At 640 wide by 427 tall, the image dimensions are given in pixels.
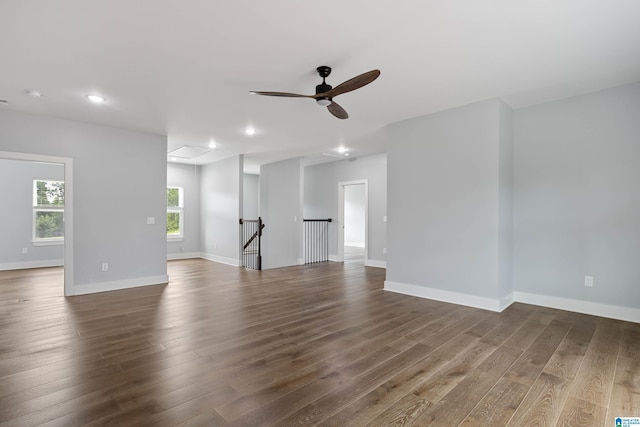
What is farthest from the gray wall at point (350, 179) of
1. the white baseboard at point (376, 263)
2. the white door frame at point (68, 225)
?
the white door frame at point (68, 225)

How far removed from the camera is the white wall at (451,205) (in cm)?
398

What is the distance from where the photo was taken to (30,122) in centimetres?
452

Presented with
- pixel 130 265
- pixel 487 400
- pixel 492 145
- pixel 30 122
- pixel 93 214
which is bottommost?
pixel 487 400

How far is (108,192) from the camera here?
17.0ft

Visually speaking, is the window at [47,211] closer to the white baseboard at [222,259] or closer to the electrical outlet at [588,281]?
the white baseboard at [222,259]

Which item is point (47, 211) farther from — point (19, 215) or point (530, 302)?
point (530, 302)

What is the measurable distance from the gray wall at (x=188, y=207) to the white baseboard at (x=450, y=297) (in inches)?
242

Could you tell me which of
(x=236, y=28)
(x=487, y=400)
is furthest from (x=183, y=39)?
(x=487, y=400)

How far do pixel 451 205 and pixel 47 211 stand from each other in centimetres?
869

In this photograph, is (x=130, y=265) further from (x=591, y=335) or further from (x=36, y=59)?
(x=591, y=335)

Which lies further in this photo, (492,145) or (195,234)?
(195,234)

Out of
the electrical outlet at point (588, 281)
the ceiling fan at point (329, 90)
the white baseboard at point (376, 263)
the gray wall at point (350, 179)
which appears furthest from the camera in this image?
Result: the gray wall at point (350, 179)

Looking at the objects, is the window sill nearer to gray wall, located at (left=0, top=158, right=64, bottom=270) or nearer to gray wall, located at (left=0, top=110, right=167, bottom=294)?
gray wall, located at (left=0, top=158, right=64, bottom=270)

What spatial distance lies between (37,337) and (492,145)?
5.47m
